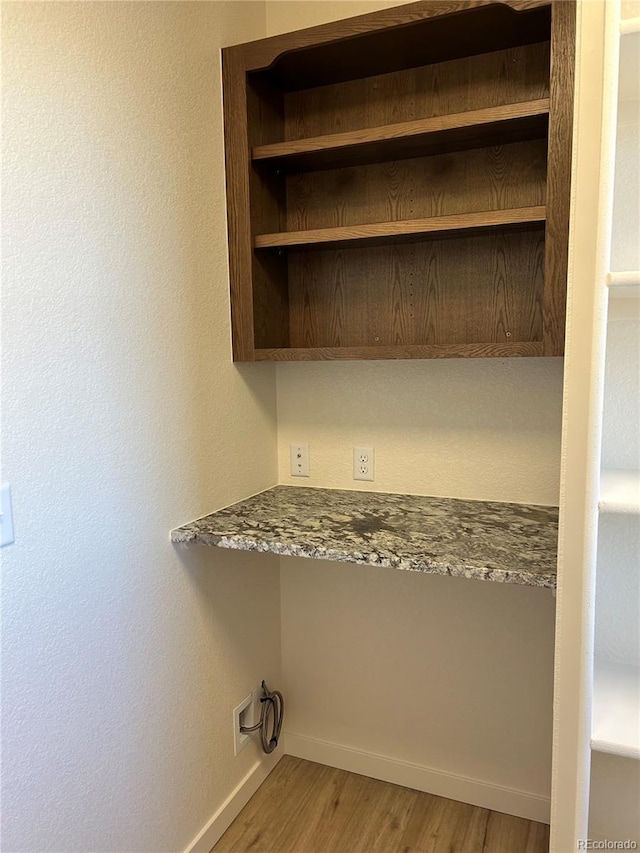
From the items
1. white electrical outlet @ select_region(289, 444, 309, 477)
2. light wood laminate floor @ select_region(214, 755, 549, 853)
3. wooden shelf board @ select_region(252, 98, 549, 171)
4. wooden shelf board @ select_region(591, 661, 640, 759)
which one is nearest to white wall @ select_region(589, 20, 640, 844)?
wooden shelf board @ select_region(591, 661, 640, 759)

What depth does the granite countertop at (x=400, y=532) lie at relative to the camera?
124cm

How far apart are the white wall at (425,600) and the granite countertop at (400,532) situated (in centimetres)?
11

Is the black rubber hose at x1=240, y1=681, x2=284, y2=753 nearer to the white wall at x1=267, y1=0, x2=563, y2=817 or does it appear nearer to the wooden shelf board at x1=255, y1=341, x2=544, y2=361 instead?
the white wall at x1=267, y1=0, x2=563, y2=817

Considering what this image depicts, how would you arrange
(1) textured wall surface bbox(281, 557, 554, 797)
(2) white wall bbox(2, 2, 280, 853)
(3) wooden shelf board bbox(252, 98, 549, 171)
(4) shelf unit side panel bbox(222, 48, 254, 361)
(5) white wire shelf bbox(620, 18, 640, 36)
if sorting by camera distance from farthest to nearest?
(1) textured wall surface bbox(281, 557, 554, 797) → (4) shelf unit side panel bbox(222, 48, 254, 361) → (3) wooden shelf board bbox(252, 98, 549, 171) → (2) white wall bbox(2, 2, 280, 853) → (5) white wire shelf bbox(620, 18, 640, 36)

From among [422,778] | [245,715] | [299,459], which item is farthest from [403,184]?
[422,778]

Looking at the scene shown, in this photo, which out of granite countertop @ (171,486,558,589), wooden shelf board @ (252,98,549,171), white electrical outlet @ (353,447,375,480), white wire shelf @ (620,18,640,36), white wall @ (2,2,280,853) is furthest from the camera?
white electrical outlet @ (353,447,375,480)

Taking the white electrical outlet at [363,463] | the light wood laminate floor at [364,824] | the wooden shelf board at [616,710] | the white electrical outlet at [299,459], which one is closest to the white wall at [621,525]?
the wooden shelf board at [616,710]

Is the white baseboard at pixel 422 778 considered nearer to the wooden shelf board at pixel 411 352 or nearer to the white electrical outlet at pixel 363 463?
the white electrical outlet at pixel 363 463

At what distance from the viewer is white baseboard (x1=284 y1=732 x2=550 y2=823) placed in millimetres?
1711

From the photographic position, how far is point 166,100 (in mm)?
1374

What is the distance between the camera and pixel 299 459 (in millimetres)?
1910

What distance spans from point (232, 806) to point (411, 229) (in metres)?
1.73

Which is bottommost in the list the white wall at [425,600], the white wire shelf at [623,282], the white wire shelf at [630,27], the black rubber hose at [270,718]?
the black rubber hose at [270,718]

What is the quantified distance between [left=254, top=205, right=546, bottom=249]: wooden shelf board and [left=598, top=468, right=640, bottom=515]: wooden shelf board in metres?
0.61
